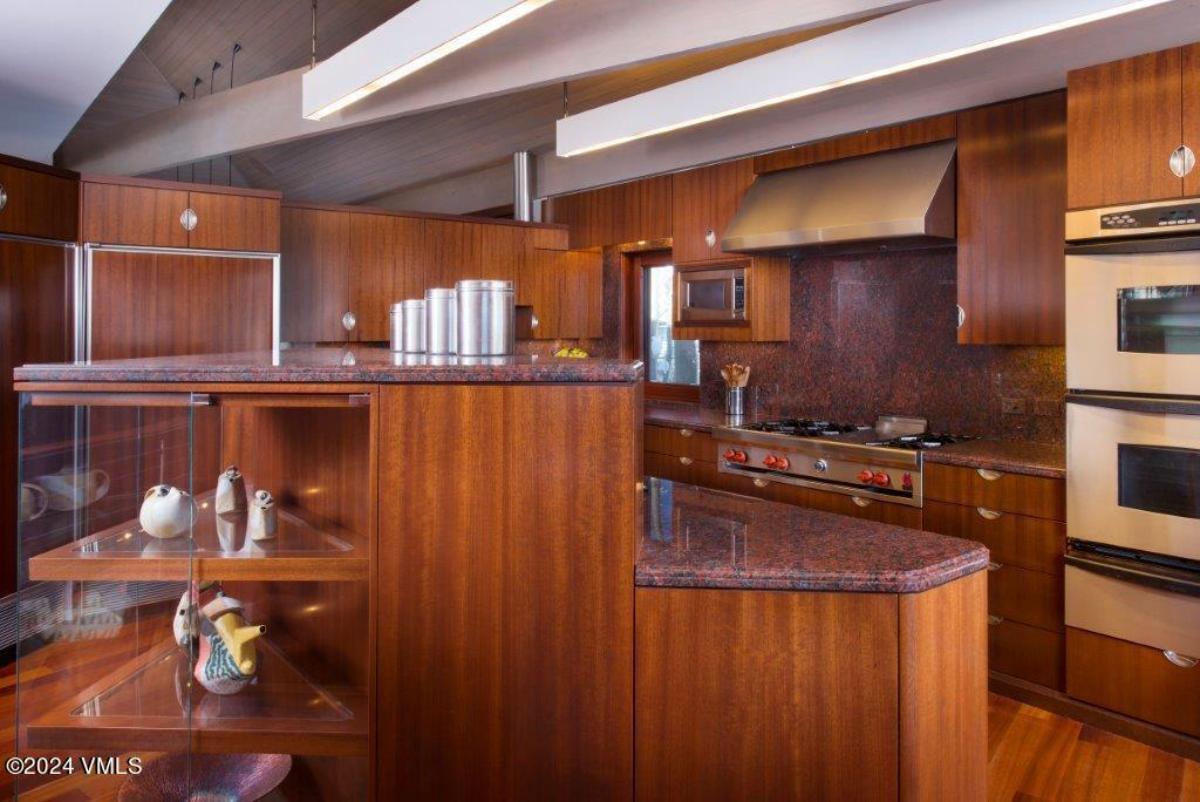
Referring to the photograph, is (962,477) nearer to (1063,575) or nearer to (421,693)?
(1063,575)

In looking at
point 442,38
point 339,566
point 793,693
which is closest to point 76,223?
point 442,38

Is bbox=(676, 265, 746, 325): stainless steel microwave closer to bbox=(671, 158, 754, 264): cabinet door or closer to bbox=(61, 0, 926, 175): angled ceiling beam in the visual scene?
bbox=(671, 158, 754, 264): cabinet door

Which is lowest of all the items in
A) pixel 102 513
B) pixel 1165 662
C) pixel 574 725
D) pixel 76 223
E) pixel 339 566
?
pixel 1165 662

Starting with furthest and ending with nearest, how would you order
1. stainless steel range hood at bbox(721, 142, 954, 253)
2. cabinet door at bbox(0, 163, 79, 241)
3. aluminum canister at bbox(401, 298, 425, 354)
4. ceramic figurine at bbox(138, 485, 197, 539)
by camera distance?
cabinet door at bbox(0, 163, 79, 241) → stainless steel range hood at bbox(721, 142, 954, 253) → aluminum canister at bbox(401, 298, 425, 354) → ceramic figurine at bbox(138, 485, 197, 539)

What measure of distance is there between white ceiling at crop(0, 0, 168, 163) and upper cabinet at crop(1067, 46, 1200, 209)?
3632mm

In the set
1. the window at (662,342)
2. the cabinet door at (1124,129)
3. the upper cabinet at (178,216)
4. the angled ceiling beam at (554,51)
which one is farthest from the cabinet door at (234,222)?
the cabinet door at (1124,129)

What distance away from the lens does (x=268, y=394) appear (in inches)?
66.4

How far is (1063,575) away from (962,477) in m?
0.53

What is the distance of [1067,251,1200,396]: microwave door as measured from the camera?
9.30 feet

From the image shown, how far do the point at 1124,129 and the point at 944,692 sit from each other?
2.31 meters

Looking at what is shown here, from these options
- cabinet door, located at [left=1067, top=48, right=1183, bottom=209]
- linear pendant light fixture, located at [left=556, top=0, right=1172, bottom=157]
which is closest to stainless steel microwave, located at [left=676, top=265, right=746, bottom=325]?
linear pendant light fixture, located at [left=556, top=0, right=1172, bottom=157]

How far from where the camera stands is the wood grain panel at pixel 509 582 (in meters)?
1.69

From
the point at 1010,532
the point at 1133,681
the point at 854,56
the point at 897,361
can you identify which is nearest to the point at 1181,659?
the point at 1133,681

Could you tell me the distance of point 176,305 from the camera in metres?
4.53
